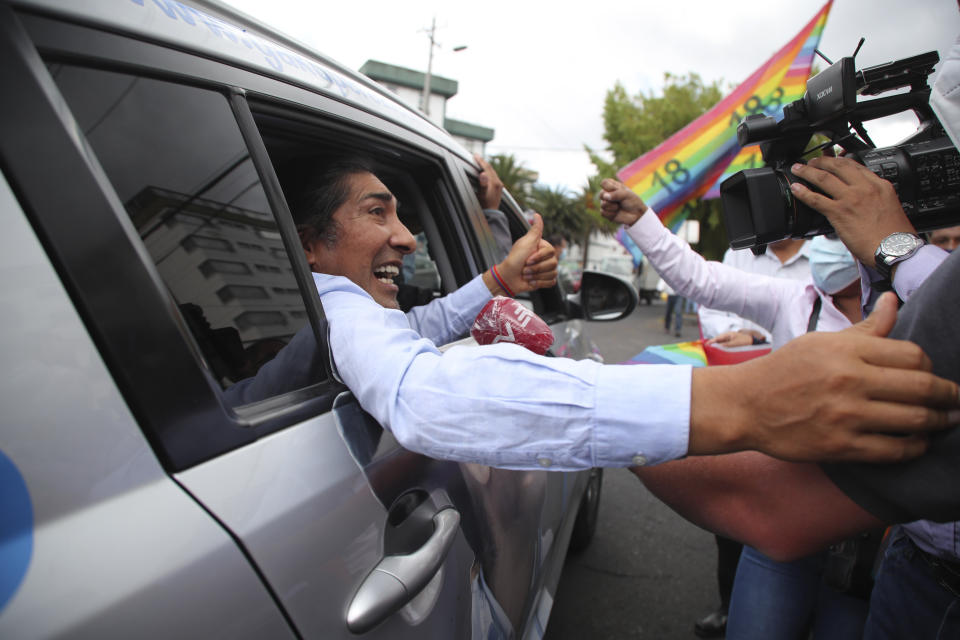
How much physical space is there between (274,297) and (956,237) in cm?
233

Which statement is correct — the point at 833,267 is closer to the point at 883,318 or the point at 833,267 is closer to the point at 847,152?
the point at 847,152

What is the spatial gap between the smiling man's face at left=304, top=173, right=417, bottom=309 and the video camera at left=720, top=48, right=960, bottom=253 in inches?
39.1

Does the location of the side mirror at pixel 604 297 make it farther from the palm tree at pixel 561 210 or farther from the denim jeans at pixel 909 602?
the palm tree at pixel 561 210

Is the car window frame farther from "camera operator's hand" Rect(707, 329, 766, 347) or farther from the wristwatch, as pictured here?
"camera operator's hand" Rect(707, 329, 766, 347)

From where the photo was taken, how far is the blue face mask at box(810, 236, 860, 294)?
5.27 ft

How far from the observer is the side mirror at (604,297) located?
259cm

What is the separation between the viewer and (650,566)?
286cm

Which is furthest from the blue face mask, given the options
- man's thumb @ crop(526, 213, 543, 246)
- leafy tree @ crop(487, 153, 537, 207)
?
leafy tree @ crop(487, 153, 537, 207)

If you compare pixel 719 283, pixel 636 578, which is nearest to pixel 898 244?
pixel 719 283

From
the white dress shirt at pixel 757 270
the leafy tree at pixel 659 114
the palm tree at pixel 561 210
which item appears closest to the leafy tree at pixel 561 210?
the palm tree at pixel 561 210

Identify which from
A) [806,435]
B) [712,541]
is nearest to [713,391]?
[806,435]

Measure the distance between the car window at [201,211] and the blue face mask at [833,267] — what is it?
163cm

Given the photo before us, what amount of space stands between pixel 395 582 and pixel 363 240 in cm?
101

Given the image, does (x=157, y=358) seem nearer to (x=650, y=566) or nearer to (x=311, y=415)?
(x=311, y=415)
